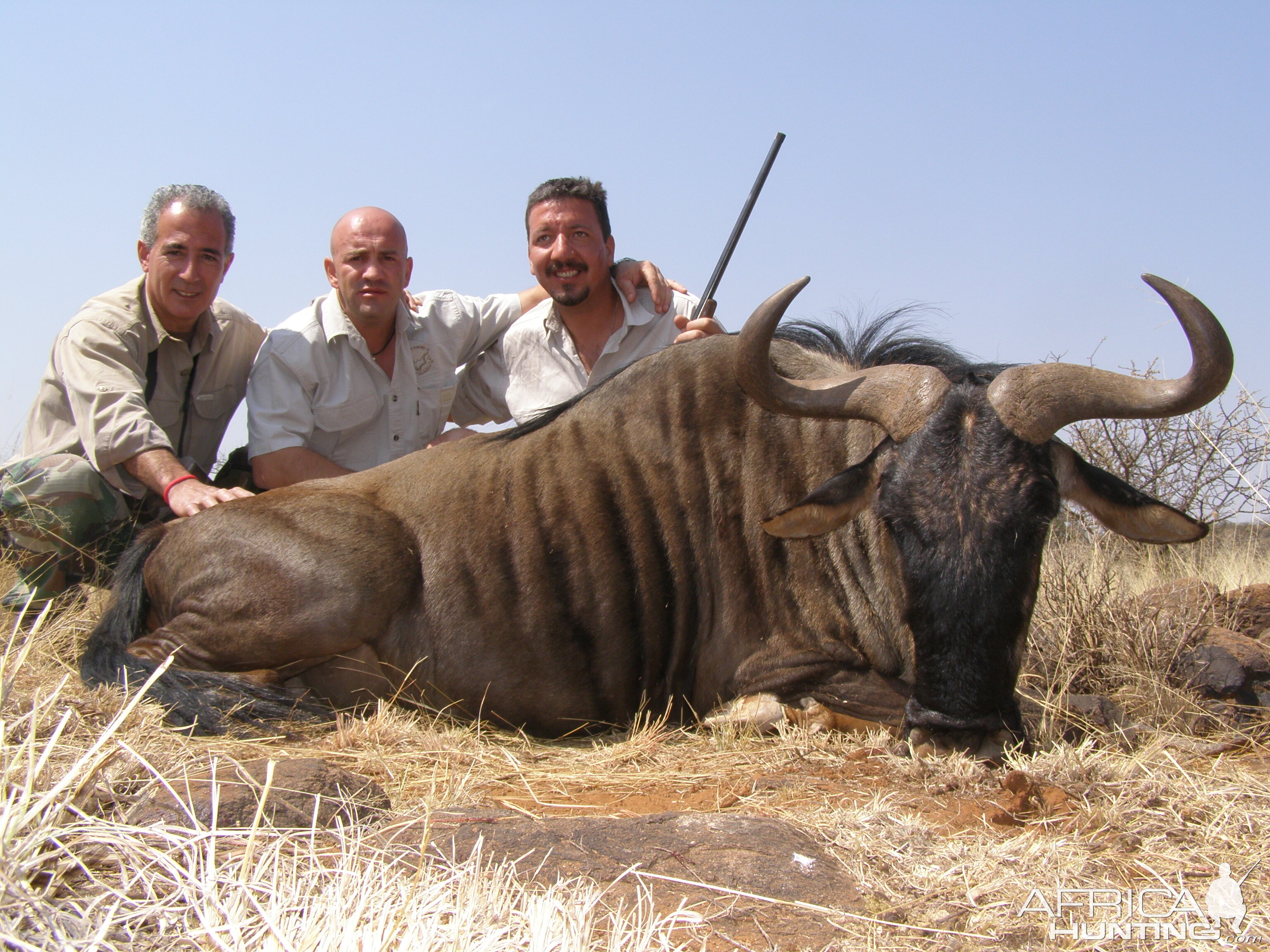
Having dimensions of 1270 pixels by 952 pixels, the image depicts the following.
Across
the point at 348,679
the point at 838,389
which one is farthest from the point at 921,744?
the point at 348,679

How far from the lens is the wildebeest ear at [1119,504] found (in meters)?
3.58

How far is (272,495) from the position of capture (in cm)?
441

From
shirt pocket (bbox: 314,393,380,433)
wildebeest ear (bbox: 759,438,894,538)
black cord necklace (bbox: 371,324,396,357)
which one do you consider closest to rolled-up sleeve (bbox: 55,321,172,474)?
shirt pocket (bbox: 314,393,380,433)

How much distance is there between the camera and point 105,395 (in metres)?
5.53

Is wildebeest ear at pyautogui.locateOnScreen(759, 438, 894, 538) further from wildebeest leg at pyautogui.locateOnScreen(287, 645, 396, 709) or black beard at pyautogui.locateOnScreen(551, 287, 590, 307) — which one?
black beard at pyautogui.locateOnScreen(551, 287, 590, 307)

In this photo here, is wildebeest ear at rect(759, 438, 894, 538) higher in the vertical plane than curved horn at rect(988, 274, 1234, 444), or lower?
lower

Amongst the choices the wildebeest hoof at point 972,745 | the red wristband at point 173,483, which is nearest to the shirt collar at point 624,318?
the red wristband at point 173,483

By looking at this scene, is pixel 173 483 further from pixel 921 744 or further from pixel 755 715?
pixel 921 744

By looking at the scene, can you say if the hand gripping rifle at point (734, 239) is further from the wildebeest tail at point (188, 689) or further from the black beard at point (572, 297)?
the wildebeest tail at point (188, 689)

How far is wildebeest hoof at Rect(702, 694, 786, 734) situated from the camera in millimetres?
4062

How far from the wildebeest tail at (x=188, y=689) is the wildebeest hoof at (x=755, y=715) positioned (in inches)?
64.8

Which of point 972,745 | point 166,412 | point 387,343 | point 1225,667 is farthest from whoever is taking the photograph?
point 387,343

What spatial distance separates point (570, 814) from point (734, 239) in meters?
4.80

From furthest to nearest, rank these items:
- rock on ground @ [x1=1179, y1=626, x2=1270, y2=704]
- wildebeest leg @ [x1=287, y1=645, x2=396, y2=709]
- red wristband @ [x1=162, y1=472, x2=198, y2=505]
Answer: red wristband @ [x1=162, y1=472, x2=198, y2=505]
rock on ground @ [x1=1179, y1=626, x2=1270, y2=704]
wildebeest leg @ [x1=287, y1=645, x2=396, y2=709]
